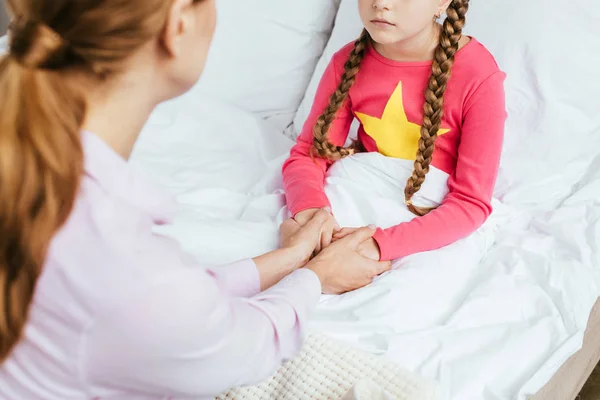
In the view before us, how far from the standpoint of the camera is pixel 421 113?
114cm

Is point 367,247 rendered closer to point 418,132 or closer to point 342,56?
point 418,132

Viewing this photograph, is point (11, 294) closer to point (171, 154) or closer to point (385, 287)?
point (385, 287)

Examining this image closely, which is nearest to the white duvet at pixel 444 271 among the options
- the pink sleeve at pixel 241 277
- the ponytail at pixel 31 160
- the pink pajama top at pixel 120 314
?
the pink sleeve at pixel 241 277

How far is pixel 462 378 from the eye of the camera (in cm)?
88

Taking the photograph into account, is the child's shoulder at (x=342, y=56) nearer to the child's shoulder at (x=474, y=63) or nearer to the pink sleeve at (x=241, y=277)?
the child's shoulder at (x=474, y=63)

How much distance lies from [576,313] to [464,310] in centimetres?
19

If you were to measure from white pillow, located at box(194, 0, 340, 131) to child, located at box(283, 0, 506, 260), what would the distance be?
0.41 meters

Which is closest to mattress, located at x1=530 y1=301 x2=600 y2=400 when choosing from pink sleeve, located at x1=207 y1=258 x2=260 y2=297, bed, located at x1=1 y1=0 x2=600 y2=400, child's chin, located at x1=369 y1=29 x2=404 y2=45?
bed, located at x1=1 y1=0 x2=600 y2=400

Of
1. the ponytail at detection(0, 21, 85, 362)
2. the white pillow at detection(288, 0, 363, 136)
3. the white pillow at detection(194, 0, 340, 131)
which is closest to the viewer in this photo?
the ponytail at detection(0, 21, 85, 362)

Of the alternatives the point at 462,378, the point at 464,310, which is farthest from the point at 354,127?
the point at 462,378

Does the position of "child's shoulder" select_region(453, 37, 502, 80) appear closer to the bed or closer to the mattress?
the bed

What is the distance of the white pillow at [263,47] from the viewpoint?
1589mm

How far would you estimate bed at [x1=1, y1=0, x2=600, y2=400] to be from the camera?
Result: 938 mm

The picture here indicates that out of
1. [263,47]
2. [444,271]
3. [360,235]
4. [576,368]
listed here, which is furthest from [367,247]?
[263,47]
